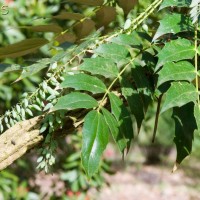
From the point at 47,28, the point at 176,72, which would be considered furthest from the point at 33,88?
the point at 176,72

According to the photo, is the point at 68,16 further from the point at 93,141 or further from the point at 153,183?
the point at 153,183

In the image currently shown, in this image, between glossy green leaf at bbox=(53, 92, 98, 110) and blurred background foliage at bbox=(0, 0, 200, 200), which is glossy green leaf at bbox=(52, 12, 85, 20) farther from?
blurred background foliage at bbox=(0, 0, 200, 200)

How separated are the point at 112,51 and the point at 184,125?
17 centimetres

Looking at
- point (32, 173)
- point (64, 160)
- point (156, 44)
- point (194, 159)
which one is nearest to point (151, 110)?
point (64, 160)

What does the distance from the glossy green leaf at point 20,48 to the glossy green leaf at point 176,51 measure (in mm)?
267

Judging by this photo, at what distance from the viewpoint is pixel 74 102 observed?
2.65ft

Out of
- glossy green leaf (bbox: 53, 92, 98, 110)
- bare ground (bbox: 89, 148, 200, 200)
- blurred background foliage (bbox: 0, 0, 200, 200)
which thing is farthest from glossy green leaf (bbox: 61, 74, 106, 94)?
bare ground (bbox: 89, 148, 200, 200)

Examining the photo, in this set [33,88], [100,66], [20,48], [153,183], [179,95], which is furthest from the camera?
[153,183]

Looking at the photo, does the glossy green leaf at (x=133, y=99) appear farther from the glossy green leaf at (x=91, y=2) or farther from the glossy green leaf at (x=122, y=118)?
the glossy green leaf at (x=91, y=2)

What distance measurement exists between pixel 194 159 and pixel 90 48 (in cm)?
695

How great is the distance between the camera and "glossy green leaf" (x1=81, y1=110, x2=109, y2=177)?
76 centimetres

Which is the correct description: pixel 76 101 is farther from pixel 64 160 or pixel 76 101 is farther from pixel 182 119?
pixel 64 160

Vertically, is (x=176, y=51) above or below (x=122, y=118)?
above

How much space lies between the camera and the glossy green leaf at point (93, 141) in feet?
2.48
